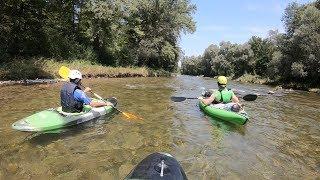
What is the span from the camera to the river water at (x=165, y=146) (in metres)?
6.89

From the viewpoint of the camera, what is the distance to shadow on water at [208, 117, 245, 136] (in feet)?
34.9

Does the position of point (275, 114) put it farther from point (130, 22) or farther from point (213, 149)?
point (130, 22)

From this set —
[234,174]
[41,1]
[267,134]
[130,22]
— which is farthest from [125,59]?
[234,174]

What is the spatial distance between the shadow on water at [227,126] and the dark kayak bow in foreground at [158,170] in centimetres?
572

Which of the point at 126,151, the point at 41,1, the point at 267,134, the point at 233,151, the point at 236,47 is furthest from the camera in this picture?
the point at 236,47

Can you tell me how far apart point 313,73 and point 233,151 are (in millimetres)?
30384

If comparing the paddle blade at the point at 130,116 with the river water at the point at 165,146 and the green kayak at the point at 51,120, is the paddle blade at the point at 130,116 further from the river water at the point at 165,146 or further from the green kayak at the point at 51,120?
the green kayak at the point at 51,120

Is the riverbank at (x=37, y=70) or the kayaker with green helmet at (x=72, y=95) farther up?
the kayaker with green helmet at (x=72, y=95)

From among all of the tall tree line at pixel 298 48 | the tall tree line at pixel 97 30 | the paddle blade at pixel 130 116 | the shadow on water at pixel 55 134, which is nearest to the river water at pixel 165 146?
the shadow on water at pixel 55 134

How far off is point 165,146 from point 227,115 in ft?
9.90

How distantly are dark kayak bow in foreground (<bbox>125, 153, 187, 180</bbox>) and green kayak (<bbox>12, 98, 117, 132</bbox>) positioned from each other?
4157mm

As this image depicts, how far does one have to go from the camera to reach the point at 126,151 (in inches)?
316

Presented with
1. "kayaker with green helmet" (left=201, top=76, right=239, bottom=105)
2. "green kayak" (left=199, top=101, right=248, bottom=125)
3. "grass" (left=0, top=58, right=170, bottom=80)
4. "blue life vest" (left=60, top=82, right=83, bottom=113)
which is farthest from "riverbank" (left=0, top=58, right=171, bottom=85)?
"kayaker with green helmet" (left=201, top=76, right=239, bottom=105)

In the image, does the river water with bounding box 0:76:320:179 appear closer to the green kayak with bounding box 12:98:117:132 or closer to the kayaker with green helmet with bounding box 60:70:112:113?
the green kayak with bounding box 12:98:117:132
